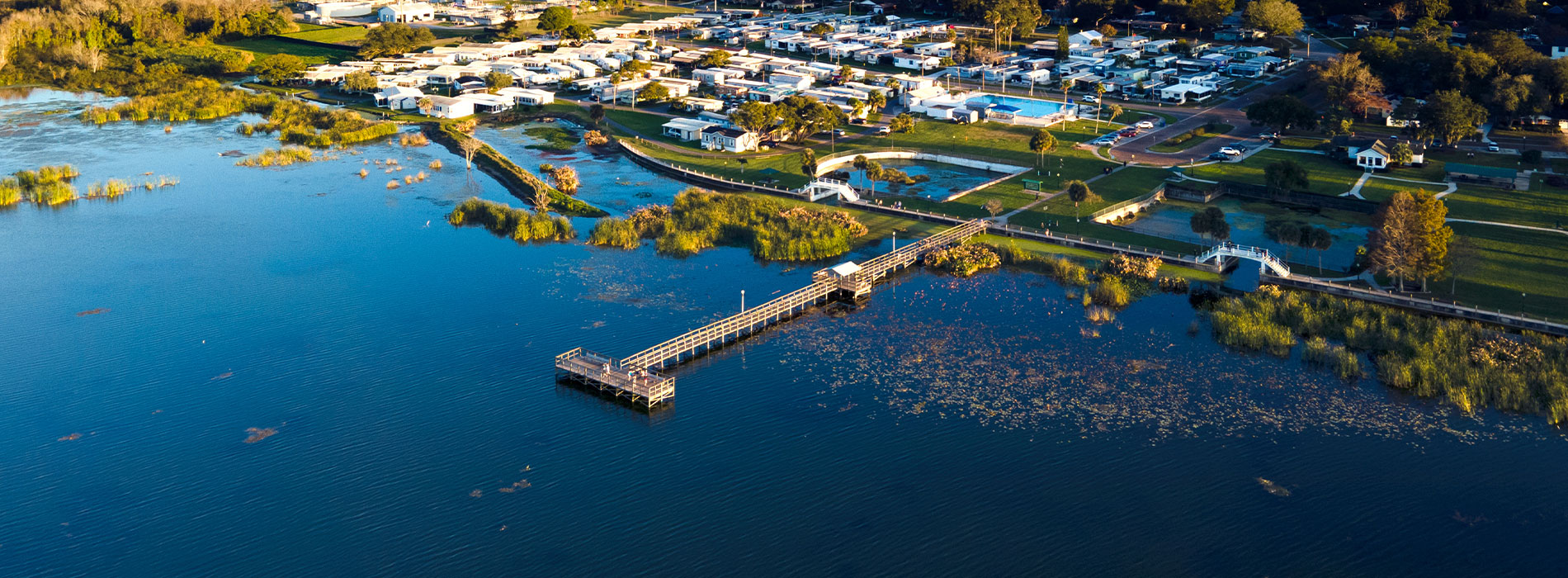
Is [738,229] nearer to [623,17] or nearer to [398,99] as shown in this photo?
[398,99]

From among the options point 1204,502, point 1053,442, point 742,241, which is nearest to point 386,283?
point 742,241

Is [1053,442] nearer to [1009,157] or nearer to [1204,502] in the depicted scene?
[1204,502]

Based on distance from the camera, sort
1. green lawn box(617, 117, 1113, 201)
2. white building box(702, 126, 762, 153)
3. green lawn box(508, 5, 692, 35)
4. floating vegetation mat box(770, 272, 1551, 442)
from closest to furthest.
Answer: floating vegetation mat box(770, 272, 1551, 442), green lawn box(617, 117, 1113, 201), white building box(702, 126, 762, 153), green lawn box(508, 5, 692, 35)

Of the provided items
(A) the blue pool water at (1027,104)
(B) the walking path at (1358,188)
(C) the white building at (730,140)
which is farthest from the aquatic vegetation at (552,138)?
(B) the walking path at (1358,188)

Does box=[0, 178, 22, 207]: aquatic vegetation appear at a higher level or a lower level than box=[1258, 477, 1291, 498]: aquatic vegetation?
higher

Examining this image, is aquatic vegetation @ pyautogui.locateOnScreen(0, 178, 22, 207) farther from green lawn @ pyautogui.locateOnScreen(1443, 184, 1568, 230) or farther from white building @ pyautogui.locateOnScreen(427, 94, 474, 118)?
green lawn @ pyautogui.locateOnScreen(1443, 184, 1568, 230)

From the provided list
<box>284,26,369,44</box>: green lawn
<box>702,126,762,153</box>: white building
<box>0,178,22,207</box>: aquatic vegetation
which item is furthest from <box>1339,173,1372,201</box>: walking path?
<box>284,26,369,44</box>: green lawn
